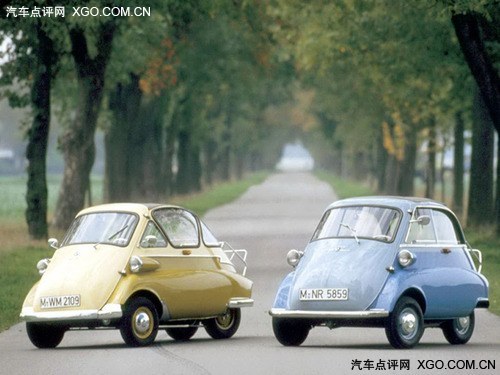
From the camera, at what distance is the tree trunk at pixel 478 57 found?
30938mm

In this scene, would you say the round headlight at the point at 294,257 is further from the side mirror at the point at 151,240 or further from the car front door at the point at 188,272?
the side mirror at the point at 151,240

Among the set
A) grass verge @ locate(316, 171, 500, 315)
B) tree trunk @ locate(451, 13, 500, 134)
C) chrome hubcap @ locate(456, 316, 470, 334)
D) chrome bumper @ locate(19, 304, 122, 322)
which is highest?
tree trunk @ locate(451, 13, 500, 134)

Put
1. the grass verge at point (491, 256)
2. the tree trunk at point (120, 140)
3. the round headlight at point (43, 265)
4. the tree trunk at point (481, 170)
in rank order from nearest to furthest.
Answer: the round headlight at point (43, 265) < the grass verge at point (491, 256) < the tree trunk at point (481, 170) < the tree trunk at point (120, 140)

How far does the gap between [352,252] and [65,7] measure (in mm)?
17263

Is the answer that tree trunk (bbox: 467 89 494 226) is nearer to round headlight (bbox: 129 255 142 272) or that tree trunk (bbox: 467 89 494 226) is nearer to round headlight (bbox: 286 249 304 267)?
round headlight (bbox: 286 249 304 267)

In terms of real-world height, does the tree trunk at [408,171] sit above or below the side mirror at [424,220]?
below

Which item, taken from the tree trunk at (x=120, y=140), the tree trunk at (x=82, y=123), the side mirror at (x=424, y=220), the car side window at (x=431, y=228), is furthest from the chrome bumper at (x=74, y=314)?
the tree trunk at (x=120, y=140)

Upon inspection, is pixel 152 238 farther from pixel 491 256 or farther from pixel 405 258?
pixel 491 256

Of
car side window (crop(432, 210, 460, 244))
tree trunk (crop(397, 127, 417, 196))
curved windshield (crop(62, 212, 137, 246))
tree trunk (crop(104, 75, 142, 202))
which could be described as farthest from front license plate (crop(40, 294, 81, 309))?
tree trunk (crop(397, 127, 417, 196))

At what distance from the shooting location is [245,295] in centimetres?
1880

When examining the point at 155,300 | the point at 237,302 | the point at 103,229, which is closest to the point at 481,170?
the point at 237,302

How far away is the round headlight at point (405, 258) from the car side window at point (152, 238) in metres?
2.70

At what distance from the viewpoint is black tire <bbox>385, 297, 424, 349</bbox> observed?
16094mm

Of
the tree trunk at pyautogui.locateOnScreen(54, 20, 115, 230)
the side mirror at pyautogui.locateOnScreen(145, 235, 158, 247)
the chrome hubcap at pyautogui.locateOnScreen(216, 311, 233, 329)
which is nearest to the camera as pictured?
the side mirror at pyautogui.locateOnScreen(145, 235, 158, 247)
